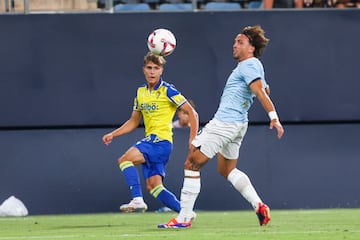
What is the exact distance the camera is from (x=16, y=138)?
18609 mm

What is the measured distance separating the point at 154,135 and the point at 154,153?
25cm

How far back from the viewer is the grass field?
11258 millimetres

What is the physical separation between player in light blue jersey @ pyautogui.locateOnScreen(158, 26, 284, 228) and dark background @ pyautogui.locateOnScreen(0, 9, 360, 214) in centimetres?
590

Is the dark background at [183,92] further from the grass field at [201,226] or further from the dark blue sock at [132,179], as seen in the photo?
the dark blue sock at [132,179]

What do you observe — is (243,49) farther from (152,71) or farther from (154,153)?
(154,153)

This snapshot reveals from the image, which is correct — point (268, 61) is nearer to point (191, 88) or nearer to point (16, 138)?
point (191, 88)

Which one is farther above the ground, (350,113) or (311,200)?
(350,113)

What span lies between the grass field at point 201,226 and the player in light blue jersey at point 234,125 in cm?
33

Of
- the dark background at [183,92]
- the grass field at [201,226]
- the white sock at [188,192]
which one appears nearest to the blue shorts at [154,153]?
the grass field at [201,226]

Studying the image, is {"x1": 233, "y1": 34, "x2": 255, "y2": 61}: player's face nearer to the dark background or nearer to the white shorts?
the white shorts

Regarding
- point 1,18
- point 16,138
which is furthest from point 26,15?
point 16,138

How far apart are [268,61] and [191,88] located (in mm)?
1267

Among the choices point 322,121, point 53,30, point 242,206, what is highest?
point 53,30

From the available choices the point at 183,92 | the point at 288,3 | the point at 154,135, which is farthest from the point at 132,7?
the point at 154,135
